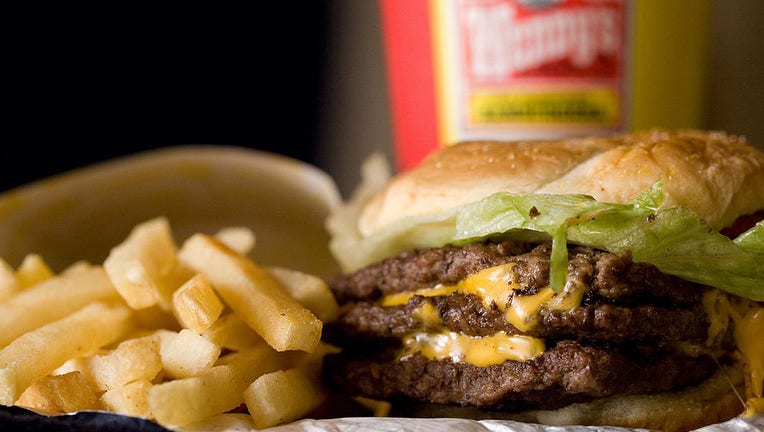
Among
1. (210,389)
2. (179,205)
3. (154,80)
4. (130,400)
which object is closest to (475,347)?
(210,389)

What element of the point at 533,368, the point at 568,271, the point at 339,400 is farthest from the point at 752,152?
the point at 339,400

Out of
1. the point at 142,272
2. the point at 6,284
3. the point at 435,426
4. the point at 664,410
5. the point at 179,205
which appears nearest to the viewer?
the point at 435,426

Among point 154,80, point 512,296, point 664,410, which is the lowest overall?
point 664,410

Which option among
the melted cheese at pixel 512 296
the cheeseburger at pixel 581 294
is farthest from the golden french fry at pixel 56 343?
the melted cheese at pixel 512 296

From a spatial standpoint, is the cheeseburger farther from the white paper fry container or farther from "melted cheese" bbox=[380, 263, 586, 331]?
the white paper fry container

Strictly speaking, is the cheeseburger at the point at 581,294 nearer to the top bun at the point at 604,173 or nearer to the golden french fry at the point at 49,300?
the top bun at the point at 604,173

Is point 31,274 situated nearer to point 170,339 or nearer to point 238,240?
point 238,240

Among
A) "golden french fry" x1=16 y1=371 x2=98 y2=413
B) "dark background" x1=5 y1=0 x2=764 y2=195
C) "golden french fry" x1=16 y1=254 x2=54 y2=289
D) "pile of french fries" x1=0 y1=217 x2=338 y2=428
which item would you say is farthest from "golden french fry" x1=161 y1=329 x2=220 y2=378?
"dark background" x1=5 y1=0 x2=764 y2=195
